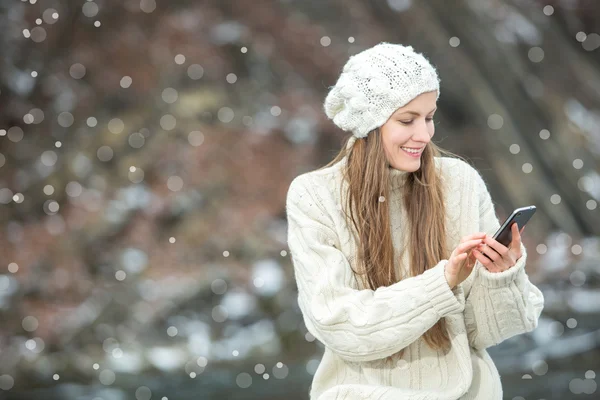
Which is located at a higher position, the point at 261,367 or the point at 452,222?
the point at 452,222

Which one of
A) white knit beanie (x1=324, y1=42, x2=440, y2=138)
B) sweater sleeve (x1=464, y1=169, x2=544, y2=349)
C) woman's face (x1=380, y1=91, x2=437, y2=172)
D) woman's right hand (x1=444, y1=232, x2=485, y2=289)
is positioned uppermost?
white knit beanie (x1=324, y1=42, x2=440, y2=138)

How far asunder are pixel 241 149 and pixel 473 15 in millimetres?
1458

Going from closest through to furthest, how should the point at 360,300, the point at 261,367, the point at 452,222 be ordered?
the point at 360,300 < the point at 452,222 < the point at 261,367

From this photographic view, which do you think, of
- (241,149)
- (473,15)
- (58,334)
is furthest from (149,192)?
(473,15)

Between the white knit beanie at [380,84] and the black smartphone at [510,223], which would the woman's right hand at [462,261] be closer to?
the black smartphone at [510,223]

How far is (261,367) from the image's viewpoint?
507 centimetres

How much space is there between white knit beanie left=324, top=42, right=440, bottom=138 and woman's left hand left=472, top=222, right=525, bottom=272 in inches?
14.8

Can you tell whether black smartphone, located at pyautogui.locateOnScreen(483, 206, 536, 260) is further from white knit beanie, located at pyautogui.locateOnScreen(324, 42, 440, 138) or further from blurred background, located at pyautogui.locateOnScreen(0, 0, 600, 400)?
blurred background, located at pyautogui.locateOnScreen(0, 0, 600, 400)

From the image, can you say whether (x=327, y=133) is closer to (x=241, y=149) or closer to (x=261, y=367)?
(x=241, y=149)

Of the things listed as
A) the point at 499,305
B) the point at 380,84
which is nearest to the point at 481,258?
the point at 499,305

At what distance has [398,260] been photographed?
2.05 meters

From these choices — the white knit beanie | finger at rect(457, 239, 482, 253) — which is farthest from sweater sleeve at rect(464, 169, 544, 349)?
the white knit beanie

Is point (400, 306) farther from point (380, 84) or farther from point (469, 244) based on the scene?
point (380, 84)

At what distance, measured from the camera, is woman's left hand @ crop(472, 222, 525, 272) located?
1792mm
